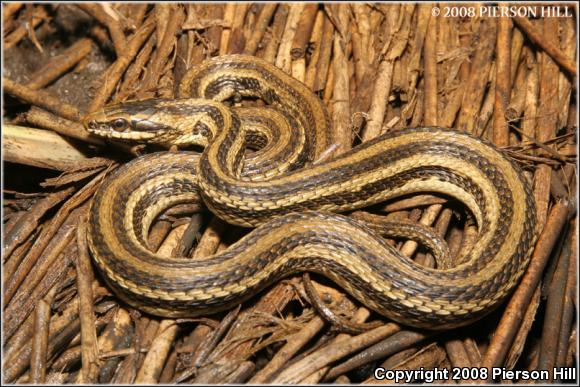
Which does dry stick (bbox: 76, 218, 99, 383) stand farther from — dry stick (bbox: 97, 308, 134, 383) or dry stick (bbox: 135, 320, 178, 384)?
dry stick (bbox: 135, 320, 178, 384)

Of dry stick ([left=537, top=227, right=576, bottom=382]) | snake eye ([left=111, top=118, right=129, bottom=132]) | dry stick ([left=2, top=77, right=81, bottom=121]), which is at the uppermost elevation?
dry stick ([left=2, top=77, right=81, bottom=121])

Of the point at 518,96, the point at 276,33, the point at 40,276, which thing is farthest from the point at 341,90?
the point at 40,276

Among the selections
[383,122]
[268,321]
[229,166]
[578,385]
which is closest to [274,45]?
[383,122]

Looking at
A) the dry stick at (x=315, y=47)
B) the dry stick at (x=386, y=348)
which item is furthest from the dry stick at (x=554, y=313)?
the dry stick at (x=315, y=47)

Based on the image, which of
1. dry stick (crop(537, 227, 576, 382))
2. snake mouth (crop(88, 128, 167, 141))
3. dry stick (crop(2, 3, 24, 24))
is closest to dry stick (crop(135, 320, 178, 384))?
snake mouth (crop(88, 128, 167, 141))

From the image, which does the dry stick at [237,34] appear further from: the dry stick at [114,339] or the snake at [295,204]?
the dry stick at [114,339]

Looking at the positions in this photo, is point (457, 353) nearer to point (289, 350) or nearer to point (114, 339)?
point (289, 350)
